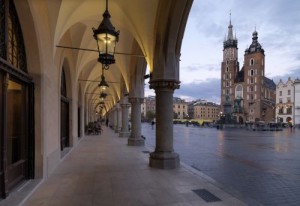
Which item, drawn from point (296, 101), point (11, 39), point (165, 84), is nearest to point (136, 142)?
point (165, 84)

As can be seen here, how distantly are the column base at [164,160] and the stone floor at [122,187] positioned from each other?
9.6 inches

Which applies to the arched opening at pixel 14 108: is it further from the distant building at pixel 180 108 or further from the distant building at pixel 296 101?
the distant building at pixel 180 108

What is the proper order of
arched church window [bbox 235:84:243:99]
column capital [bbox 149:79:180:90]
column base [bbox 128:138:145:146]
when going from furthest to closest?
1. arched church window [bbox 235:84:243:99]
2. column base [bbox 128:138:145:146]
3. column capital [bbox 149:79:180:90]

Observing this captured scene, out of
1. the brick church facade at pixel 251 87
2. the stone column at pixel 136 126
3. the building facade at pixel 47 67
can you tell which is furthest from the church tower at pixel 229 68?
the building facade at pixel 47 67

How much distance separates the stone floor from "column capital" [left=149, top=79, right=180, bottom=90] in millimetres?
2572

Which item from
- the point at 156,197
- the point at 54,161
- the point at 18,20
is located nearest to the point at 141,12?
the point at 18,20

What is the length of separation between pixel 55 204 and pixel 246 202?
140 inches

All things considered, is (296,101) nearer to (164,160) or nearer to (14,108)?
(164,160)

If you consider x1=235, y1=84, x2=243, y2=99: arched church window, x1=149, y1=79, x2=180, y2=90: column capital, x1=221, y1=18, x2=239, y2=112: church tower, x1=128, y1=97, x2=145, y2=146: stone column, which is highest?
x1=221, y1=18, x2=239, y2=112: church tower

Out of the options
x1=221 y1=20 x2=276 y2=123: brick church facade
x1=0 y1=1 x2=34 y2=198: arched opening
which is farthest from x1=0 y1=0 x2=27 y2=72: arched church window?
x1=221 y1=20 x2=276 y2=123: brick church facade

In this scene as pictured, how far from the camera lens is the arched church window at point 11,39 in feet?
16.4

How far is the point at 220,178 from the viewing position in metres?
7.61

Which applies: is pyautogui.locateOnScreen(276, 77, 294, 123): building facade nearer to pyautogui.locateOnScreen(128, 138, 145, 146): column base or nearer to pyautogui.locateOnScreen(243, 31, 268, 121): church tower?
pyautogui.locateOnScreen(243, 31, 268, 121): church tower

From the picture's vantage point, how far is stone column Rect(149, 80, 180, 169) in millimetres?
8586
